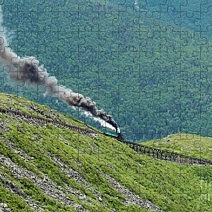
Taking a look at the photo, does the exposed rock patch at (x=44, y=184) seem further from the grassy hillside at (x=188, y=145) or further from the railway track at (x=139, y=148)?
the grassy hillside at (x=188, y=145)

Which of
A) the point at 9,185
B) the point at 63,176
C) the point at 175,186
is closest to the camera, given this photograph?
the point at 9,185

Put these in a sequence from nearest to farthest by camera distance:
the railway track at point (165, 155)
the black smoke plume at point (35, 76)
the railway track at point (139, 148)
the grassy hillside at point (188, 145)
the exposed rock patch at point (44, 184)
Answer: the exposed rock patch at point (44, 184) → the railway track at point (139, 148) → the black smoke plume at point (35, 76) → the railway track at point (165, 155) → the grassy hillside at point (188, 145)

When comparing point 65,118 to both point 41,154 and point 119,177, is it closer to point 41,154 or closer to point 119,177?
point 119,177

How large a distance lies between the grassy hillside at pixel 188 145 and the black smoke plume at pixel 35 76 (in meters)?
15.2

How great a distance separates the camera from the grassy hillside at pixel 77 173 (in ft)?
185

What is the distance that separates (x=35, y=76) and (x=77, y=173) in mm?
29200

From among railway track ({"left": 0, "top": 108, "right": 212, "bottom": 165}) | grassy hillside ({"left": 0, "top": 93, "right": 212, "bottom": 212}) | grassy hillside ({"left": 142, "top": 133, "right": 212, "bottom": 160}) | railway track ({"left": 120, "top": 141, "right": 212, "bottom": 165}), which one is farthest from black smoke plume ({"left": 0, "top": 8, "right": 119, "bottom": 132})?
grassy hillside ({"left": 142, "top": 133, "right": 212, "bottom": 160})

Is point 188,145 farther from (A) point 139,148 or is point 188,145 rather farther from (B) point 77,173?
(B) point 77,173

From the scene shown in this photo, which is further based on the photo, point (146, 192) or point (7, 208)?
point (146, 192)

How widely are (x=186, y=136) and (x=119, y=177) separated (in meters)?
64.8

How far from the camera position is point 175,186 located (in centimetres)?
8538

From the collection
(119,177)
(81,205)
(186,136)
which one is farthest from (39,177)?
(186,136)

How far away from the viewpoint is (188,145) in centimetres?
12438

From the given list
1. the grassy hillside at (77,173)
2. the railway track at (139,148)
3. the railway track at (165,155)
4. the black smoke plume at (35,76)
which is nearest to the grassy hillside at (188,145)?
the railway track at (165,155)
